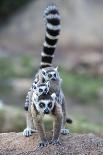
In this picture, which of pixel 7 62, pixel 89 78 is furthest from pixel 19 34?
pixel 89 78

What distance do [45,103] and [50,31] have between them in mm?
1268

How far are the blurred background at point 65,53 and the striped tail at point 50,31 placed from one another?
4934 millimetres

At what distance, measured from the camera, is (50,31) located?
705 cm

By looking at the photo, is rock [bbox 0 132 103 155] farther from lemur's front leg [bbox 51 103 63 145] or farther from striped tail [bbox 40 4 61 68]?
striped tail [bbox 40 4 61 68]

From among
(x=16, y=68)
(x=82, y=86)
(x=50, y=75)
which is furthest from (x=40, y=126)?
(x=16, y=68)

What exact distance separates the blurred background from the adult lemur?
16.6ft

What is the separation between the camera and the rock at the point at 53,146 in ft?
21.2

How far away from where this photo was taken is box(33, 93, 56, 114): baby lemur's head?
6.16 m

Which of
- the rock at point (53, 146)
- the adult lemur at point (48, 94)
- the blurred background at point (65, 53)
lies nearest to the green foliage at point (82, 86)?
the blurred background at point (65, 53)

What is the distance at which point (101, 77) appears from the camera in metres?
22.9

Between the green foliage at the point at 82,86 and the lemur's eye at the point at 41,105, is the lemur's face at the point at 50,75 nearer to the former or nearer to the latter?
the lemur's eye at the point at 41,105

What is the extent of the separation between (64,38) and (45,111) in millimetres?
21948

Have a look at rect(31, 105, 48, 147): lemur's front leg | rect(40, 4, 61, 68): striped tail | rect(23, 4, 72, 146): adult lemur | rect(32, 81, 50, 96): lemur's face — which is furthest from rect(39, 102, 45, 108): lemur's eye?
rect(40, 4, 61, 68): striped tail

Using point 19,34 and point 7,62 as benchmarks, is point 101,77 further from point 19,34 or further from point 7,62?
point 19,34
